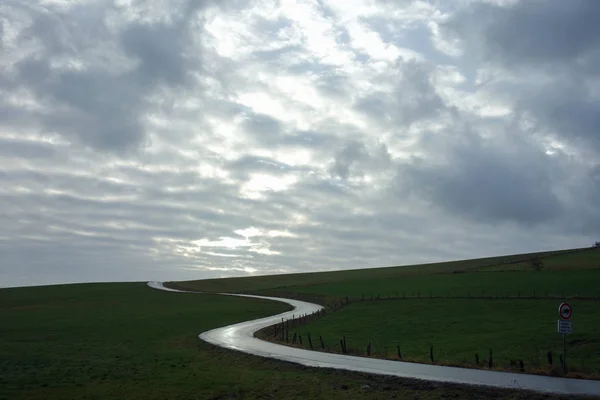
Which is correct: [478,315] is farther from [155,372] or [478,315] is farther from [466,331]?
[155,372]

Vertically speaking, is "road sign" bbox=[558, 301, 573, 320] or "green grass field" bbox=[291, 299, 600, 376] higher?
"road sign" bbox=[558, 301, 573, 320]

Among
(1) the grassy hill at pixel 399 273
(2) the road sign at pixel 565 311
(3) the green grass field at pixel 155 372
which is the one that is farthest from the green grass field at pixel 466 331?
(1) the grassy hill at pixel 399 273

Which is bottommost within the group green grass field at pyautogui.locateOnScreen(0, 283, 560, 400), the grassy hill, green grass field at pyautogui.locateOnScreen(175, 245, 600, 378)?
green grass field at pyautogui.locateOnScreen(0, 283, 560, 400)

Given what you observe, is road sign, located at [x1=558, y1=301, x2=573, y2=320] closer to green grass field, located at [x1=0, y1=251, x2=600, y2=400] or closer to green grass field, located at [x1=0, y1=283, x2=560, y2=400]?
green grass field, located at [x1=0, y1=251, x2=600, y2=400]

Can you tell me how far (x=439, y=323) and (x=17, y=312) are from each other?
217ft

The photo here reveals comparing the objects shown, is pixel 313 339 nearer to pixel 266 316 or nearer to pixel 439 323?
pixel 439 323

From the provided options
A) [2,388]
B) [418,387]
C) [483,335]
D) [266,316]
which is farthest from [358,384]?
[266,316]

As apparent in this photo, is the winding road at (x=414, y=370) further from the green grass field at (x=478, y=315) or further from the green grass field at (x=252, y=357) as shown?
the green grass field at (x=478, y=315)

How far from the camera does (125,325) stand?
6688cm

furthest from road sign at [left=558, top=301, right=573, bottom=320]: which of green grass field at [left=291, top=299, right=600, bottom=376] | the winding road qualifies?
the winding road

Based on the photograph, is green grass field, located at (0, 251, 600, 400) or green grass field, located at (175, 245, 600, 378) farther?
green grass field, located at (175, 245, 600, 378)

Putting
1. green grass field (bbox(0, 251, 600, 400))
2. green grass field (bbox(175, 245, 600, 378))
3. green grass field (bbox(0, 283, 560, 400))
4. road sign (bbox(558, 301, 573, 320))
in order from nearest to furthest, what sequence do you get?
green grass field (bbox(0, 283, 560, 400))
green grass field (bbox(0, 251, 600, 400))
road sign (bbox(558, 301, 573, 320))
green grass field (bbox(175, 245, 600, 378))

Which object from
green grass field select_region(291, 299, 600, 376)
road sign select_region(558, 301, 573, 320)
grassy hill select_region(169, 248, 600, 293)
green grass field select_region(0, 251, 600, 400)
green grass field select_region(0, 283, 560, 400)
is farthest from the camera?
grassy hill select_region(169, 248, 600, 293)

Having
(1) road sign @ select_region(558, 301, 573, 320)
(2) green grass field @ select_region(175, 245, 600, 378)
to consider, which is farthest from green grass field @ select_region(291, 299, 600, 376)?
(1) road sign @ select_region(558, 301, 573, 320)
